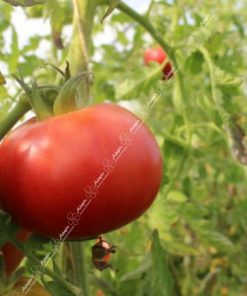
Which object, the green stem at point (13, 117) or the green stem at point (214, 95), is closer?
the green stem at point (13, 117)

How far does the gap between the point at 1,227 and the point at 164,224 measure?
1.53ft

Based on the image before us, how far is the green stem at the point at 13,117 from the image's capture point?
2.37ft

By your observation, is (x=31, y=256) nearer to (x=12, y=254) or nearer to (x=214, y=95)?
(x=12, y=254)

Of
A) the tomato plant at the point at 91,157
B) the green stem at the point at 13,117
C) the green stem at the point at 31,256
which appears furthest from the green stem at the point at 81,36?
the green stem at the point at 31,256

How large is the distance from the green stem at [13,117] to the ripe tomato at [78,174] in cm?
5

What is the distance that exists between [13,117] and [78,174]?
0.15 meters

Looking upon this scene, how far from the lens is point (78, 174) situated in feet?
2.06

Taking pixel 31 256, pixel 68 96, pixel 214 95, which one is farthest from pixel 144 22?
pixel 31 256

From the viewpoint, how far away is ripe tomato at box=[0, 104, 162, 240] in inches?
24.7

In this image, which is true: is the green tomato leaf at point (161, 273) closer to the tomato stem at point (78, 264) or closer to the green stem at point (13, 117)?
the tomato stem at point (78, 264)

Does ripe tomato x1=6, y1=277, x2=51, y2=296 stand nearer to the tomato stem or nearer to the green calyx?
the tomato stem

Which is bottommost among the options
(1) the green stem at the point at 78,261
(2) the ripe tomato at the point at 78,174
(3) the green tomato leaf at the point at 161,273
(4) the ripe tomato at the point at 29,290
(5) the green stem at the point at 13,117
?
(3) the green tomato leaf at the point at 161,273

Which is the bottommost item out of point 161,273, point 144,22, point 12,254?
point 161,273

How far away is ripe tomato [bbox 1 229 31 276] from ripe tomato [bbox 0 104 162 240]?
0.08m
